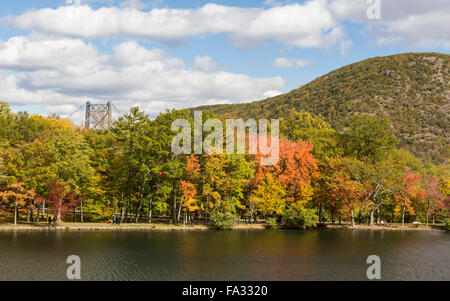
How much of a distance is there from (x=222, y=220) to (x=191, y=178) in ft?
25.3

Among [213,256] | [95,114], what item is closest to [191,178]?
[213,256]

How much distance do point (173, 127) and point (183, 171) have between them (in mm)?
6647

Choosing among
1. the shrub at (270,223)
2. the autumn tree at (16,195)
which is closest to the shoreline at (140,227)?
the shrub at (270,223)

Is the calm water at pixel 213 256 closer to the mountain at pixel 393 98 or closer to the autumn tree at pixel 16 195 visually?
the autumn tree at pixel 16 195

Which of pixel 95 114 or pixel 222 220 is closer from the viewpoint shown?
pixel 222 220

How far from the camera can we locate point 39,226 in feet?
179

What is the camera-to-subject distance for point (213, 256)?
3953 centimetres

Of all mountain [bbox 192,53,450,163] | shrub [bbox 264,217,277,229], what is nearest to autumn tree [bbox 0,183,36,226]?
shrub [bbox 264,217,277,229]

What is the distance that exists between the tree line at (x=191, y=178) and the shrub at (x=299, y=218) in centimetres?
16

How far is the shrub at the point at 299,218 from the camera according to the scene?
66500mm

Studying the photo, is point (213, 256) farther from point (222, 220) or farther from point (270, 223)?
point (270, 223)

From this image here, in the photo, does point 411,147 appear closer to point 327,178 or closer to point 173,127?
point 327,178

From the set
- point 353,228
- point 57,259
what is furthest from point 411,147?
point 57,259

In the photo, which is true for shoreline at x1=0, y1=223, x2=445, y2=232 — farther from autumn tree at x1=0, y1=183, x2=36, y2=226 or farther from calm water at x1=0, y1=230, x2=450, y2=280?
calm water at x1=0, y1=230, x2=450, y2=280
